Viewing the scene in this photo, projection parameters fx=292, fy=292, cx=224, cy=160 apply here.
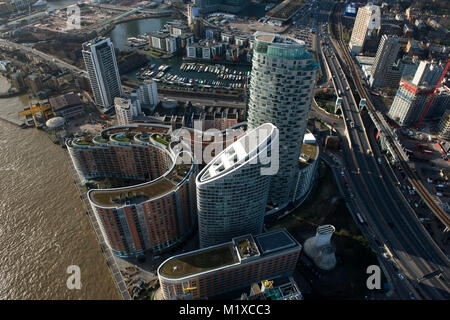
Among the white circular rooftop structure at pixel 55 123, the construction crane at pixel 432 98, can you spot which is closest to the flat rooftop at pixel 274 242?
the white circular rooftop structure at pixel 55 123

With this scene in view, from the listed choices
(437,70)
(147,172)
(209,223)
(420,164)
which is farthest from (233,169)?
(437,70)

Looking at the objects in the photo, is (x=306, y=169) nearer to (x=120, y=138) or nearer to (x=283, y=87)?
(x=283, y=87)

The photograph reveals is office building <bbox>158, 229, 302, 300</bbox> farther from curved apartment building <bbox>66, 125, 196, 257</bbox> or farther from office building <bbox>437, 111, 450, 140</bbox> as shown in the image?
office building <bbox>437, 111, 450, 140</bbox>

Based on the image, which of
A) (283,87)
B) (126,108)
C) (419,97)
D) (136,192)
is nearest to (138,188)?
(136,192)

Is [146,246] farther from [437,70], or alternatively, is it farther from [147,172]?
[437,70]

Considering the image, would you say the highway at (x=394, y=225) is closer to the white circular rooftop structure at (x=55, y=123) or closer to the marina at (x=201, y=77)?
the marina at (x=201, y=77)

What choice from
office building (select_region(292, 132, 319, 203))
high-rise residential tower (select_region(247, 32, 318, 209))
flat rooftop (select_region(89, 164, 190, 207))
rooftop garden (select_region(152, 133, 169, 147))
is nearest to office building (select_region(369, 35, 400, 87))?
office building (select_region(292, 132, 319, 203))
